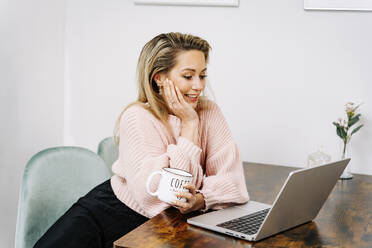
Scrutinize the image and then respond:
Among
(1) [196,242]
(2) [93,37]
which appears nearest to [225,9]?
(2) [93,37]

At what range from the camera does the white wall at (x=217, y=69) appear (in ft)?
6.73

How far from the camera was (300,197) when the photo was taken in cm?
112

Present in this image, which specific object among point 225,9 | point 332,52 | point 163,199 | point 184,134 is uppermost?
point 225,9

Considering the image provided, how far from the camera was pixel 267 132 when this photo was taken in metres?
2.20

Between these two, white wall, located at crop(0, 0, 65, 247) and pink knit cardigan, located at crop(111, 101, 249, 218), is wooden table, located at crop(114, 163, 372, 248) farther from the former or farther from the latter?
white wall, located at crop(0, 0, 65, 247)

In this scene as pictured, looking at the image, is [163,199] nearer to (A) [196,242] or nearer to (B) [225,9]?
(A) [196,242]

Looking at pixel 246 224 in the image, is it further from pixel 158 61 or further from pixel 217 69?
pixel 217 69

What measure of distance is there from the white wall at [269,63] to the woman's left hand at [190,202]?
39.0 inches

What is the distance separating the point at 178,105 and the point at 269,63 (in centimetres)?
84

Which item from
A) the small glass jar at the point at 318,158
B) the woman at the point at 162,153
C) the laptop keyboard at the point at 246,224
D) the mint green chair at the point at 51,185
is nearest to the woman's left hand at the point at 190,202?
the woman at the point at 162,153

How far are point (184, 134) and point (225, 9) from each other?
98cm

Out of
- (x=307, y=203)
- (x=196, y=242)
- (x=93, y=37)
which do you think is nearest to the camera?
(x=196, y=242)

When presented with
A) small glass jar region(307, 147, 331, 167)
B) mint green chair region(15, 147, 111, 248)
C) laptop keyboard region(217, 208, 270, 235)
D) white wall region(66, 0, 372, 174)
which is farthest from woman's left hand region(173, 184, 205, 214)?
white wall region(66, 0, 372, 174)

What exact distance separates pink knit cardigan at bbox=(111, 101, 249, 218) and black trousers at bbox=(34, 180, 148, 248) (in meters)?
0.03
